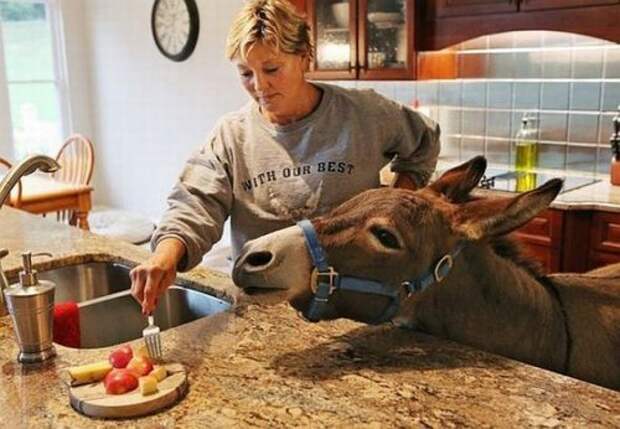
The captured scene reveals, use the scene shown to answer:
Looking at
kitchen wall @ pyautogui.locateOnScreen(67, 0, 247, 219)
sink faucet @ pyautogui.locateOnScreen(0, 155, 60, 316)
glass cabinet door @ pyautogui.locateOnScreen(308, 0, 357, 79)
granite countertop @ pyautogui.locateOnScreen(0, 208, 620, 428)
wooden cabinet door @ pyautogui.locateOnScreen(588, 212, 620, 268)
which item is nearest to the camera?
granite countertop @ pyautogui.locateOnScreen(0, 208, 620, 428)

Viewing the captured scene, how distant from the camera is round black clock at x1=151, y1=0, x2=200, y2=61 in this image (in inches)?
199

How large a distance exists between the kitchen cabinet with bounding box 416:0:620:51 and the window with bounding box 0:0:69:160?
4.06 m

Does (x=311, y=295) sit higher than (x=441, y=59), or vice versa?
(x=441, y=59)

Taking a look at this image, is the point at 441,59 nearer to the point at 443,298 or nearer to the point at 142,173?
the point at 443,298

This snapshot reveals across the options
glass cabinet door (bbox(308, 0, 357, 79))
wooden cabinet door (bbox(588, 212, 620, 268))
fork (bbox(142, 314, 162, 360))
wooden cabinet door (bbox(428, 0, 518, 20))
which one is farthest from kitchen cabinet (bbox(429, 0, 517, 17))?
fork (bbox(142, 314, 162, 360))

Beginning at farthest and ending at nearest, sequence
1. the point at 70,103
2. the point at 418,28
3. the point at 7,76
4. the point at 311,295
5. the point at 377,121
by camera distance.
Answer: the point at 70,103
the point at 7,76
the point at 418,28
the point at 377,121
the point at 311,295

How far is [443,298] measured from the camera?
1.19m

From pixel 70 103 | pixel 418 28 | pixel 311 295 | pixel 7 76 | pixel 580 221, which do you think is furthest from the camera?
pixel 70 103

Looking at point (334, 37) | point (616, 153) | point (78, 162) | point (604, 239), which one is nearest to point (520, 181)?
point (616, 153)

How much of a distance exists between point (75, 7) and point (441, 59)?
3994mm

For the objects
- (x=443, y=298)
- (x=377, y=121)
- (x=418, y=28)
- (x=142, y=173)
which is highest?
(x=418, y=28)

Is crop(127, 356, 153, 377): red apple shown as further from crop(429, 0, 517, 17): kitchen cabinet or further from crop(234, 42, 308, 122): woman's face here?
crop(429, 0, 517, 17): kitchen cabinet

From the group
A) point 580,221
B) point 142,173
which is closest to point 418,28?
point 580,221

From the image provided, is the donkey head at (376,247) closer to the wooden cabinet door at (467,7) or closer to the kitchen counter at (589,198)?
the kitchen counter at (589,198)
